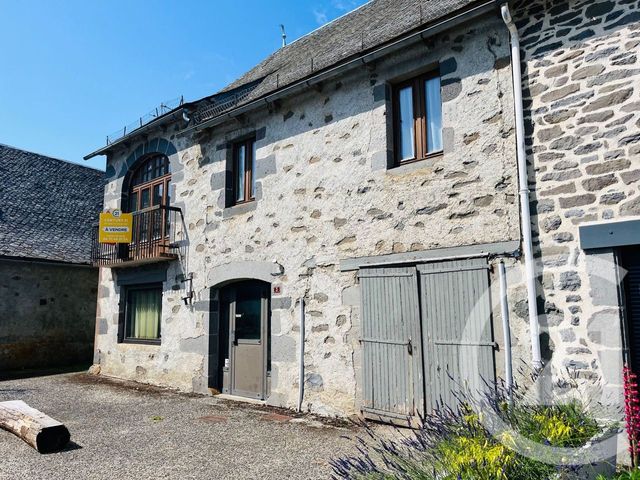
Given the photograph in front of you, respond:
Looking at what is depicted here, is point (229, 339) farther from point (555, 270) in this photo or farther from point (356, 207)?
point (555, 270)

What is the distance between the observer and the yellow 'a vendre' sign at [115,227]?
957 centimetres

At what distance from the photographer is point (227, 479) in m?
4.12

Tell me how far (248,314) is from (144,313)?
3084 millimetres

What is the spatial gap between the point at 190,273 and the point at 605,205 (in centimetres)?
654

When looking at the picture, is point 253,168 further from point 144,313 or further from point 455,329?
point 455,329

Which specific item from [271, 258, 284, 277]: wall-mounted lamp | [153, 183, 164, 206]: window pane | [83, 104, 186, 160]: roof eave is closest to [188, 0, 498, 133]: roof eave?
[83, 104, 186, 160]: roof eave

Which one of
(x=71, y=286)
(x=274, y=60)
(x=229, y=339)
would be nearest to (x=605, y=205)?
(x=229, y=339)

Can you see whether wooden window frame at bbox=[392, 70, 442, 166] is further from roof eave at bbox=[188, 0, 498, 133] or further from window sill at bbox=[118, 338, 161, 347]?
window sill at bbox=[118, 338, 161, 347]

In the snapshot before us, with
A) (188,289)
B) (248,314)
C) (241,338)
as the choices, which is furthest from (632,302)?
(188,289)

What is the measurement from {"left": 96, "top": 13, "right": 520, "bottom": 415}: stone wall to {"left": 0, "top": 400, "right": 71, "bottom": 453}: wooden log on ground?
9.51 ft

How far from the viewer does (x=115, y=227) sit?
961 cm

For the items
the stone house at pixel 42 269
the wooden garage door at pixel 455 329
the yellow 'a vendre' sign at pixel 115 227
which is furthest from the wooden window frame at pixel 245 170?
the stone house at pixel 42 269

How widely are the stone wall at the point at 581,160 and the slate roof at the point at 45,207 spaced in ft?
37.8

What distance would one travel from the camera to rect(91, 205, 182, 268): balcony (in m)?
9.01
